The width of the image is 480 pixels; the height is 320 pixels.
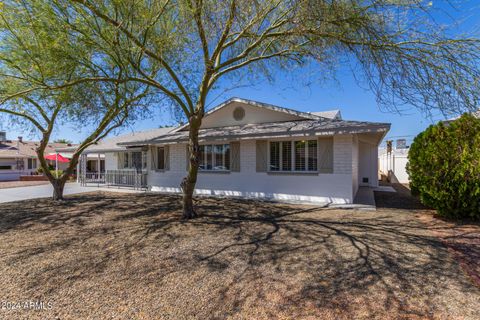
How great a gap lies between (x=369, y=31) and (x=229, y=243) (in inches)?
217

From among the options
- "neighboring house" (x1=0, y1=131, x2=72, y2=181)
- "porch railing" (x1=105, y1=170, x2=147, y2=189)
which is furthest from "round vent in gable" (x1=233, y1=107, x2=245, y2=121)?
"neighboring house" (x1=0, y1=131, x2=72, y2=181)

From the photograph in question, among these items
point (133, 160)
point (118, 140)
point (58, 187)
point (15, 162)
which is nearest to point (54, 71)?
point (58, 187)

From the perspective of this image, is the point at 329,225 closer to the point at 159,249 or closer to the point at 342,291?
the point at 342,291

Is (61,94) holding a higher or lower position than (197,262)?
higher

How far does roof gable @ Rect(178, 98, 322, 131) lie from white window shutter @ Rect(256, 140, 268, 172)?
1909mm

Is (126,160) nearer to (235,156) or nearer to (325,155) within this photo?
(235,156)

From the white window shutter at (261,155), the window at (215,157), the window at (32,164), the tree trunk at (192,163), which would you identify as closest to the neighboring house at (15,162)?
the window at (32,164)

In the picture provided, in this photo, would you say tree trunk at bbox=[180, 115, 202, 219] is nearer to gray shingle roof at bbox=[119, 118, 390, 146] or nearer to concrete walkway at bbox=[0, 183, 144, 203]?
gray shingle roof at bbox=[119, 118, 390, 146]

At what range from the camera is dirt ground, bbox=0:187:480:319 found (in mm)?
3121

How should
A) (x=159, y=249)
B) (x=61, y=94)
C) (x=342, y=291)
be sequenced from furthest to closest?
1. (x=61, y=94)
2. (x=159, y=249)
3. (x=342, y=291)

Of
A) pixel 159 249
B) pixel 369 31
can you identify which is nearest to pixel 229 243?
pixel 159 249

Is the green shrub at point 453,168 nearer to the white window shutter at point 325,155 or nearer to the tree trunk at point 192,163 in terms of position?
the white window shutter at point 325,155

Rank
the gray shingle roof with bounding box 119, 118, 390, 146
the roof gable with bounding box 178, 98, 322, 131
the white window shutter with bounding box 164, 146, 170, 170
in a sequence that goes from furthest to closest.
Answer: the white window shutter with bounding box 164, 146, 170, 170 < the roof gable with bounding box 178, 98, 322, 131 < the gray shingle roof with bounding box 119, 118, 390, 146

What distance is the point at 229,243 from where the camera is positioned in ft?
17.9
